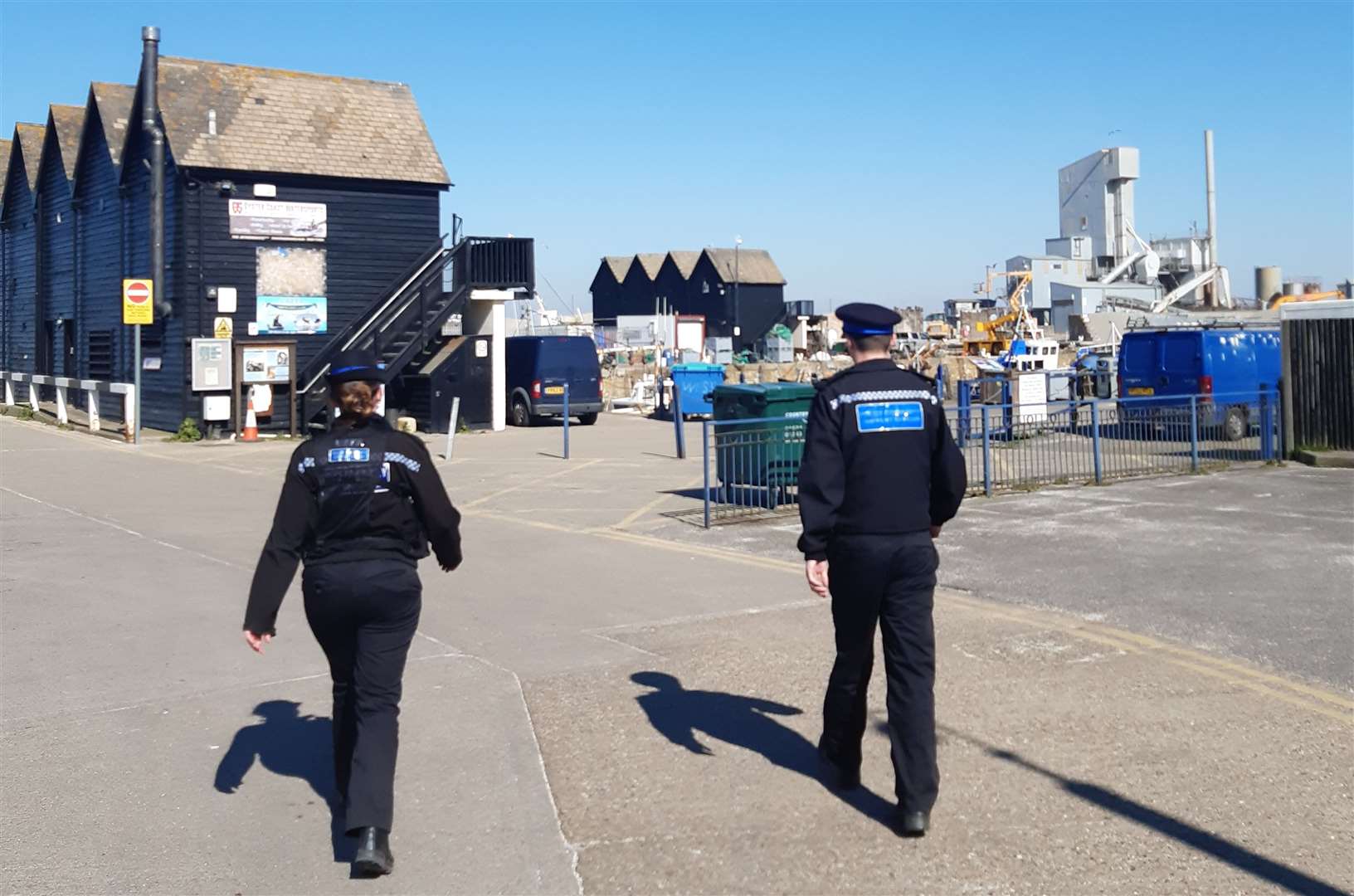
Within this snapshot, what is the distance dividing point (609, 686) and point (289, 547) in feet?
9.25

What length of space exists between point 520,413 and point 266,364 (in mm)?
6134

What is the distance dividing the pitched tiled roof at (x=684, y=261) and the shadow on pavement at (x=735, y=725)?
3233 inches

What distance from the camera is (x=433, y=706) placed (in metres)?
7.08

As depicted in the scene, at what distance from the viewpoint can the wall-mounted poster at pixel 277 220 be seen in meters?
26.3

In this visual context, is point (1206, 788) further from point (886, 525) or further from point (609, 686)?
point (609, 686)

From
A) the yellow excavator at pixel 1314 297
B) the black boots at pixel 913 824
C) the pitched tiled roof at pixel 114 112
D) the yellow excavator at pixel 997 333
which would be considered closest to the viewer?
the black boots at pixel 913 824

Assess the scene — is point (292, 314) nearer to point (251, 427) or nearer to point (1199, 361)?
point (251, 427)

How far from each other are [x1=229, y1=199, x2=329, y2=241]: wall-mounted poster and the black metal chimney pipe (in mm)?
1365

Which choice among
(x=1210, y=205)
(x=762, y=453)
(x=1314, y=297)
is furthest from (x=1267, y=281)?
(x=762, y=453)

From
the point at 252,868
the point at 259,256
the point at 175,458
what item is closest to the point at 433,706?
the point at 252,868

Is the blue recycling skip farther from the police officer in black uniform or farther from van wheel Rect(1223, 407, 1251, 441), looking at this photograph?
van wheel Rect(1223, 407, 1251, 441)

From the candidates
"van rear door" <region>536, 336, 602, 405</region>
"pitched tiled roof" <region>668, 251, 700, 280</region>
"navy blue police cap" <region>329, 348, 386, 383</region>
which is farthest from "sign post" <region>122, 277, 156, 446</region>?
"pitched tiled roof" <region>668, 251, 700, 280</region>

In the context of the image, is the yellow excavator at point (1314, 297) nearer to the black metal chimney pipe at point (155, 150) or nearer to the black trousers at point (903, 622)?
the black trousers at point (903, 622)

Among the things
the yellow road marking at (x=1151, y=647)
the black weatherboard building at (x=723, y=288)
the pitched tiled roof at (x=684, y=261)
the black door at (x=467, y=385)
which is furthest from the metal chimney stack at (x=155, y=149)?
the pitched tiled roof at (x=684, y=261)
